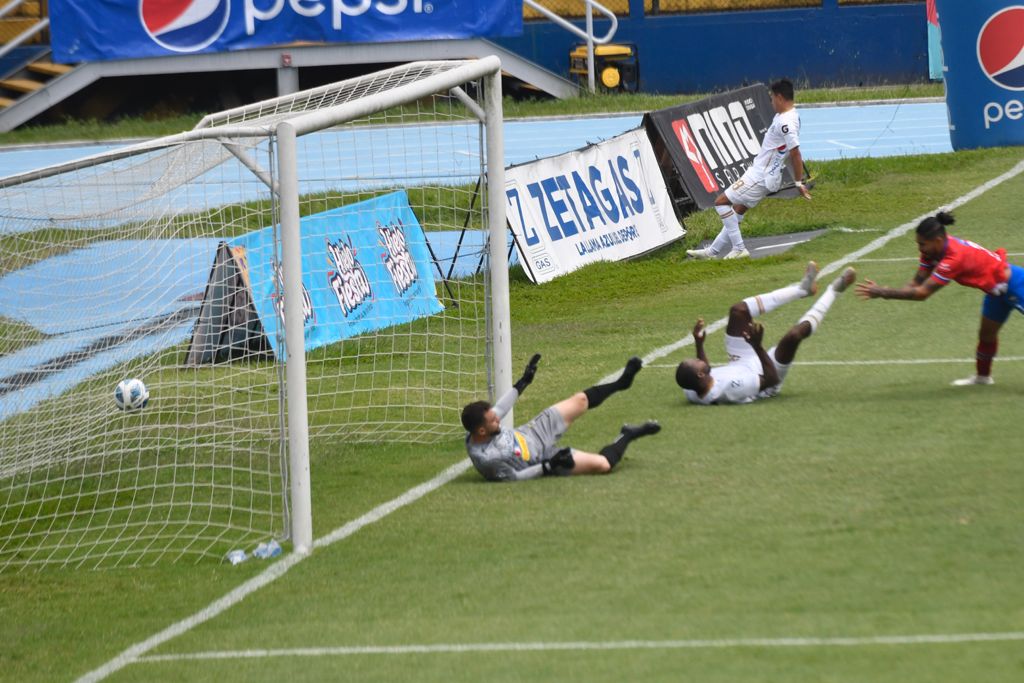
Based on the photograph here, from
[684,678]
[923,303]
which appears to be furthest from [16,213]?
[923,303]

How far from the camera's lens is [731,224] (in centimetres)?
1598

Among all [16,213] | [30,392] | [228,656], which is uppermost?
[16,213]

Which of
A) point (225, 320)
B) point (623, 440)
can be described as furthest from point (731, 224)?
point (623, 440)

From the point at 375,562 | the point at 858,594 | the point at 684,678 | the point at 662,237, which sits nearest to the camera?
the point at 684,678

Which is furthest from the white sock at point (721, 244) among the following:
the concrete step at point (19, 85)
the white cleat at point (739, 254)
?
the concrete step at point (19, 85)

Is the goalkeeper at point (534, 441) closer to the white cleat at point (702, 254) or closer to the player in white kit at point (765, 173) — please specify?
the player in white kit at point (765, 173)

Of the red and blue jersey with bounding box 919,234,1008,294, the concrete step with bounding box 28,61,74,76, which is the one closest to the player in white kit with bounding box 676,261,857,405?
the red and blue jersey with bounding box 919,234,1008,294

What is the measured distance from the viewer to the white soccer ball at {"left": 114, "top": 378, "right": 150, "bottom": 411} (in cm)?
962

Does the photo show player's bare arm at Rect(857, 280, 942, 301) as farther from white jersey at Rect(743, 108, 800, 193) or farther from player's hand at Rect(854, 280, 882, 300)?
white jersey at Rect(743, 108, 800, 193)

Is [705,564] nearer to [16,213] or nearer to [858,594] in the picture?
[858,594]

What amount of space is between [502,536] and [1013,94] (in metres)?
14.6

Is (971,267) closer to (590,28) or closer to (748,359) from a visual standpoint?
(748,359)

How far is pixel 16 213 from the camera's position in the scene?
9.62 m

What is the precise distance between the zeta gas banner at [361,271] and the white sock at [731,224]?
343cm
